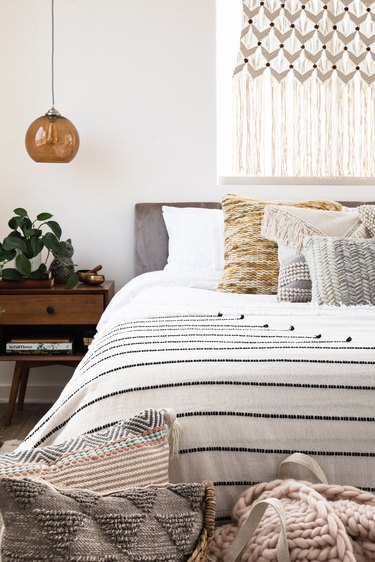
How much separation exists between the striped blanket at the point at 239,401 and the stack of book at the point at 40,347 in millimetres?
1706

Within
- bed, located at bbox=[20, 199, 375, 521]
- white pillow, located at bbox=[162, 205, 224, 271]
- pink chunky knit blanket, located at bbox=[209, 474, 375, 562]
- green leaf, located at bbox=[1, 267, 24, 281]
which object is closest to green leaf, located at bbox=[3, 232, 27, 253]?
green leaf, located at bbox=[1, 267, 24, 281]

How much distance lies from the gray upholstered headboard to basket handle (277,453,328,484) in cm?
230

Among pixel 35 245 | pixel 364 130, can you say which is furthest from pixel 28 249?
pixel 364 130

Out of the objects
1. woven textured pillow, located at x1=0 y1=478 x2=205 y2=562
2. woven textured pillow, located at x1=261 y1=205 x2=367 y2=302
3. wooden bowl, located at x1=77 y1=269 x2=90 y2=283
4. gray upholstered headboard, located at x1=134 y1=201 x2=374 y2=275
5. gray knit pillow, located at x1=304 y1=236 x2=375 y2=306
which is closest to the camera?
woven textured pillow, located at x1=0 y1=478 x2=205 y2=562

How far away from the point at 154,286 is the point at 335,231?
2.54 ft

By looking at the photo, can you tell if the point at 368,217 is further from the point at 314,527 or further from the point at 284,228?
the point at 314,527

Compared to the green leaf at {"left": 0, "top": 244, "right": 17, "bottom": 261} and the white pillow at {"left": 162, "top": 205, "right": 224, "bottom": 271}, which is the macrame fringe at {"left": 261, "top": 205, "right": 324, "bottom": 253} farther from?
the green leaf at {"left": 0, "top": 244, "right": 17, "bottom": 261}

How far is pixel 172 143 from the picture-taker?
3818mm

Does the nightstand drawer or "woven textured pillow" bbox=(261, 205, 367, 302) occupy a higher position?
"woven textured pillow" bbox=(261, 205, 367, 302)

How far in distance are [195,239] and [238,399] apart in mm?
1956

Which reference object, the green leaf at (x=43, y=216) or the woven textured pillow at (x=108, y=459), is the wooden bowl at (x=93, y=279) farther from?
the woven textured pillow at (x=108, y=459)

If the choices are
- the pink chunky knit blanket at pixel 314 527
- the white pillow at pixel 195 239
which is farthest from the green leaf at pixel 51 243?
A: the pink chunky knit blanket at pixel 314 527

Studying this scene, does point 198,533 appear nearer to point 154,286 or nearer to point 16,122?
point 154,286

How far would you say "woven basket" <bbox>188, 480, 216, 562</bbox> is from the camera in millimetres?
1241
